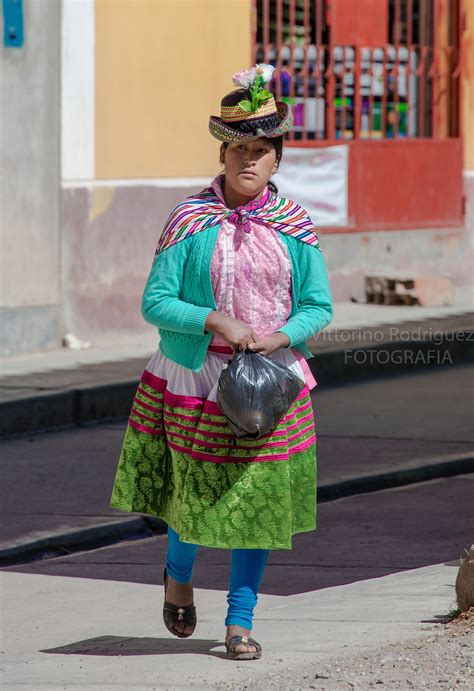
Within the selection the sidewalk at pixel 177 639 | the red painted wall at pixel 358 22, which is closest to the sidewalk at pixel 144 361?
the red painted wall at pixel 358 22

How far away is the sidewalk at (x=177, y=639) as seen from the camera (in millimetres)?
4824

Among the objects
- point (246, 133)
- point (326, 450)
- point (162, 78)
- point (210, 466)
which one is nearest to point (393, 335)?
point (162, 78)

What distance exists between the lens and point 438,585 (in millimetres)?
5766

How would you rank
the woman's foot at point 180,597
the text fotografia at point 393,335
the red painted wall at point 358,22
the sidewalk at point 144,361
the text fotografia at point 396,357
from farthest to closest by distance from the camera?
the red painted wall at point 358,22 → the text fotografia at point 393,335 → the text fotografia at point 396,357 → the sidewalk at point 144,361 → the woman's foot at point 180,597

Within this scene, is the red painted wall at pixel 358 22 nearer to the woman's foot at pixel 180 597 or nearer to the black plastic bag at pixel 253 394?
the woman's foot at pixel 180 597

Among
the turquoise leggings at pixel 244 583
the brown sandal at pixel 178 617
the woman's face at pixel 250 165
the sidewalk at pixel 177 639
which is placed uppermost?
the woman's face at pixel 250 165

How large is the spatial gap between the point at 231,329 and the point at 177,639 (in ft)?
3.71

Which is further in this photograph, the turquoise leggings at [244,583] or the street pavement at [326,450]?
the street pavement at [326,450]

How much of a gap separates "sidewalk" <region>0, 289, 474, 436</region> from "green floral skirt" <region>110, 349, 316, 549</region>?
4693 mm

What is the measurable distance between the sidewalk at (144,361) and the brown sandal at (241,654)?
4.90m

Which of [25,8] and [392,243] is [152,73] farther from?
[392,243]

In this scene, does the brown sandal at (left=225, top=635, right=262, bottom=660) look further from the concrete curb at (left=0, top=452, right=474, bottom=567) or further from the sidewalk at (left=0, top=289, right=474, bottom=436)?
the sidewalk at (left=0, top=289, right=474, bottom=436)

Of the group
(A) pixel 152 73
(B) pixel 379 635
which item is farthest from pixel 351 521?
(A) pixel 152 73

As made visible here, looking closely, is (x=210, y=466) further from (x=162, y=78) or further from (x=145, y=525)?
(x=162, y=78)
